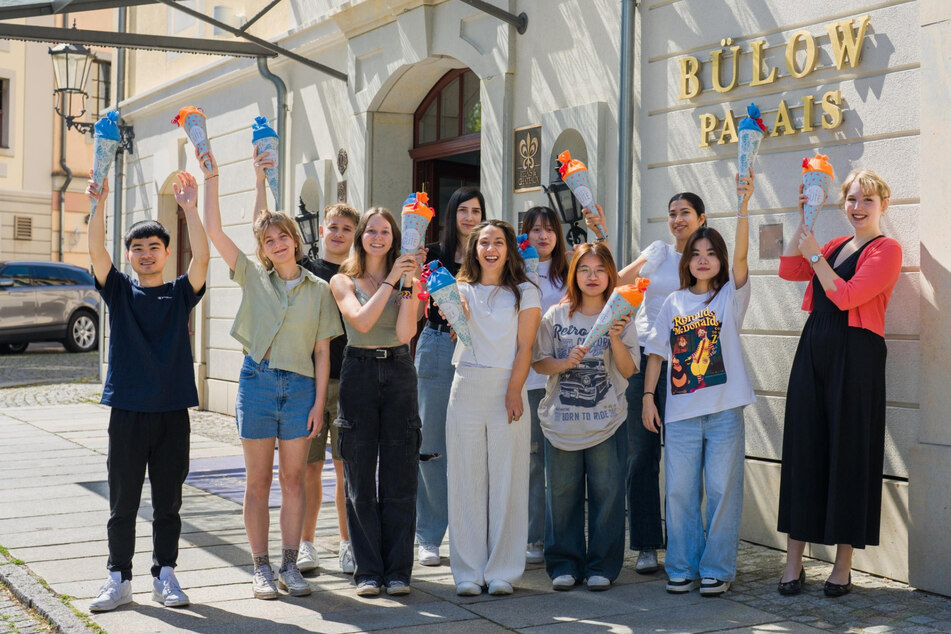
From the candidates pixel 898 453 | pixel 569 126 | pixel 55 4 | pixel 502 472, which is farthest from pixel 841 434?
pixel 55 4

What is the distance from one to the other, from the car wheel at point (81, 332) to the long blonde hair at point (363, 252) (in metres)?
17.6

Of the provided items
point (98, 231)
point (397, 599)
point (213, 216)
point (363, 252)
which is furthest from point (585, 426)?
point (98, 231)

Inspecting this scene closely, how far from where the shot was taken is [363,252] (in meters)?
5.09

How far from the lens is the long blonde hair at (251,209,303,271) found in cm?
507

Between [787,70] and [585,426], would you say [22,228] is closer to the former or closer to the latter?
[787,70]

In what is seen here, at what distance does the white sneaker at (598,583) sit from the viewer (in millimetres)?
5066

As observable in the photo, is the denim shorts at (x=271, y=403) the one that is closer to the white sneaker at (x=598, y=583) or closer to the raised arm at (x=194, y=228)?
the raised arm at (x=194, y=228)

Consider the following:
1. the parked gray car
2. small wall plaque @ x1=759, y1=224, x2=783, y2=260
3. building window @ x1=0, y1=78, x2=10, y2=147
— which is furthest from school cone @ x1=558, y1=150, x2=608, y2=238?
building window @ x1=0, y1=78, x2=10, y2=147

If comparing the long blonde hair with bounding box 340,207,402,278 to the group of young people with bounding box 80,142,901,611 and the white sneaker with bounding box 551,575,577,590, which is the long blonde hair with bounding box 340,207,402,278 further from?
→ the white sneaker with bounding box 551,575,577,590

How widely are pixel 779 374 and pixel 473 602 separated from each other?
229cm

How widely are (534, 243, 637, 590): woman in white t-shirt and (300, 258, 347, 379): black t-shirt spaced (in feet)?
3.25

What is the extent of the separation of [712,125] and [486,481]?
270cm

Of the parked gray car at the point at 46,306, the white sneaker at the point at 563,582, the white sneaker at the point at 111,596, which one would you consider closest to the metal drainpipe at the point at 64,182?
the parked gray car at the point at 46,306

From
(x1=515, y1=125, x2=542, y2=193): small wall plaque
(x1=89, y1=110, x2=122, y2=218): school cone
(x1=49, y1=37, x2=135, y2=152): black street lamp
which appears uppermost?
(x1=49, y1=37, x2=135, y2=152): black street lamp
